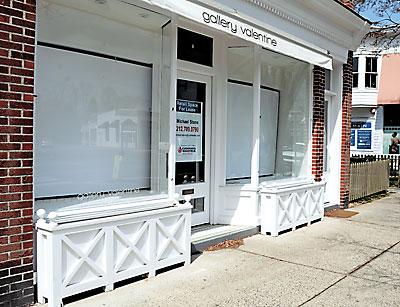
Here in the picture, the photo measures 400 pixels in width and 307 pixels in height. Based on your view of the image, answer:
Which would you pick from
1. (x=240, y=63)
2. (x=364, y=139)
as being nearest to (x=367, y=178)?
(x=240, y=63)

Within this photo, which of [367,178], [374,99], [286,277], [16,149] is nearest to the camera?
[16,149]

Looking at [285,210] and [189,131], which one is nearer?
[189,131]

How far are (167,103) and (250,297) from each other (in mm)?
2530

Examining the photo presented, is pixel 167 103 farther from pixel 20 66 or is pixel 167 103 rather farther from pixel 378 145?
pixel 378 145

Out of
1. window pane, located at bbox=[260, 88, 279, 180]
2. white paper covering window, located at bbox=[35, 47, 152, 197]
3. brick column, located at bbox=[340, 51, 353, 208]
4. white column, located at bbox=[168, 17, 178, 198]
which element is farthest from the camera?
brick column, located at bbox=[340, 51, 353, 208]

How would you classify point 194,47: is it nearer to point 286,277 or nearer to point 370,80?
point 286,277

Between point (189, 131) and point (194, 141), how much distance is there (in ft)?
0.64

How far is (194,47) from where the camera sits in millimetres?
6695

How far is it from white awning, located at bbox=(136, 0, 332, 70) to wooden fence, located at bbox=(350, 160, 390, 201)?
146 inches

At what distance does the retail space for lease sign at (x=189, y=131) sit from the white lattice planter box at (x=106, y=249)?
Result: 4.86 feet

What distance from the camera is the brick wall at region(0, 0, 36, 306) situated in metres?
3.77

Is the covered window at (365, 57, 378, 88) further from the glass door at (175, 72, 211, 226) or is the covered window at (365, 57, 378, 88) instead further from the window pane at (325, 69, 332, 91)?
the glass door at (175, 72, 211, 226)

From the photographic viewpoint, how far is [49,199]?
185 inches

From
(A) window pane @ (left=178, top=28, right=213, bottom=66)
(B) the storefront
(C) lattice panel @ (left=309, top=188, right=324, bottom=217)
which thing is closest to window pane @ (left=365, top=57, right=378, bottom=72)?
(B) the storefront
